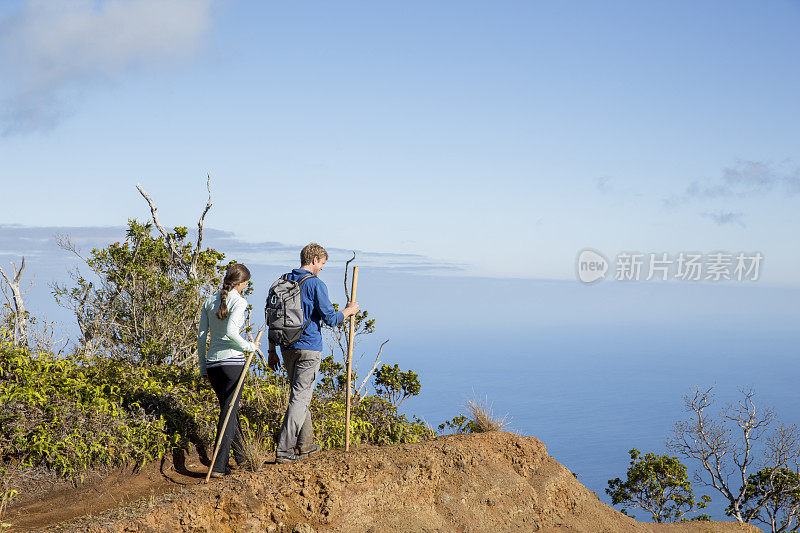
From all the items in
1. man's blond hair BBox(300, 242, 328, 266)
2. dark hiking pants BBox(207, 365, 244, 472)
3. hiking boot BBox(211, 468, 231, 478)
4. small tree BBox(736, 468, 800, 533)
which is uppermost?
man's blond hair BBox(300, 242, 328, 266)

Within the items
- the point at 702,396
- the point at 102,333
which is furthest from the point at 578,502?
the point at 702,396

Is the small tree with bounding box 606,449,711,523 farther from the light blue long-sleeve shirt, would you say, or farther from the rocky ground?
the light blue long-sleeve shirt

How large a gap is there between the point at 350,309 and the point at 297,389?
3.29 ft

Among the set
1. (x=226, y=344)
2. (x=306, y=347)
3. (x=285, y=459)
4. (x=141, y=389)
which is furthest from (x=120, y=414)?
(x=306, y=347)

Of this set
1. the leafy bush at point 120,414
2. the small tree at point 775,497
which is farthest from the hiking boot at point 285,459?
the small tree at point 775,497

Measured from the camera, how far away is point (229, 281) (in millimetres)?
6195

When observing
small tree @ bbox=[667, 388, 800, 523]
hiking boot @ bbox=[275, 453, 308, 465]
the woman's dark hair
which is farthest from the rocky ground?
small tree @ bbox=[667, 388, 800, 523]

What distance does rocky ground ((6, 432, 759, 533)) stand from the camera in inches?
214

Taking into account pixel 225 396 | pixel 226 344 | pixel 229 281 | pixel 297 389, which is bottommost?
pixel 225 396

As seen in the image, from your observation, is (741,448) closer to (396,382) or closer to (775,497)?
(775,497)

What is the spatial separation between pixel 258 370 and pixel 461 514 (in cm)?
388

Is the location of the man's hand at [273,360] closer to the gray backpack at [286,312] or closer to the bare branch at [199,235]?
the gray backpack at [286,312]

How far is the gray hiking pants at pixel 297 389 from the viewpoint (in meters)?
6.42

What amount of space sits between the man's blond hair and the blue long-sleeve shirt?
0.11 metres
